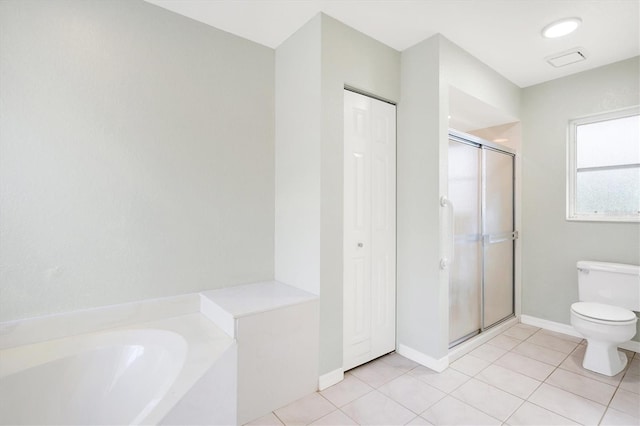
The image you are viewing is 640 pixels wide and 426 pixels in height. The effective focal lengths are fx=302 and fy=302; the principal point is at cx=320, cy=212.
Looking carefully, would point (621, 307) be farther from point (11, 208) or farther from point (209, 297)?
point (11, 208)

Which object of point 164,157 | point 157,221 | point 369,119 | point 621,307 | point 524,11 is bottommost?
point 621,307

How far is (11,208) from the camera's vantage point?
1508 millimetres

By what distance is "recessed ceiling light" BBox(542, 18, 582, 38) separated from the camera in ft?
6.72

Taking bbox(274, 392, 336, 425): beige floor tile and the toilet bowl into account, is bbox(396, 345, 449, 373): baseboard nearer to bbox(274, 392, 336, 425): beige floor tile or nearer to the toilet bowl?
bbox(274, 392, 336, 425): beige floor tile

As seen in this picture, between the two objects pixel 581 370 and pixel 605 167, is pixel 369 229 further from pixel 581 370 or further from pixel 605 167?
pixel 605 167

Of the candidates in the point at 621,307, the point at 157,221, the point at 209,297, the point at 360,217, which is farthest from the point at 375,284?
the point at 621,307

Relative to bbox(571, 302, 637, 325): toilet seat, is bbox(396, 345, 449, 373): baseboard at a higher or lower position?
lower

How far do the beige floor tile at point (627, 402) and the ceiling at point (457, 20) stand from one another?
2461 millimetres

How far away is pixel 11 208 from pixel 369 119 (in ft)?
7.13

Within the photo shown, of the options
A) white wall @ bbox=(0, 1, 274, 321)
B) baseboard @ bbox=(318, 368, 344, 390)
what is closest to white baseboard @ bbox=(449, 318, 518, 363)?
baseboard @ bbox=(318, 368, 344, 390)

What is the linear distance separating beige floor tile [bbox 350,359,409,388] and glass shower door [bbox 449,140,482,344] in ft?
1.87

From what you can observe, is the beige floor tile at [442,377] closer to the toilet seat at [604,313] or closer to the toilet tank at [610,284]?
the toilet seat at [604,313]

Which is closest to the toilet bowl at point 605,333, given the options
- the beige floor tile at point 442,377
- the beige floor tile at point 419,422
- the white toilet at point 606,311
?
the white toilet at point 606,311

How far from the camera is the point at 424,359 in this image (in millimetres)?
2277
